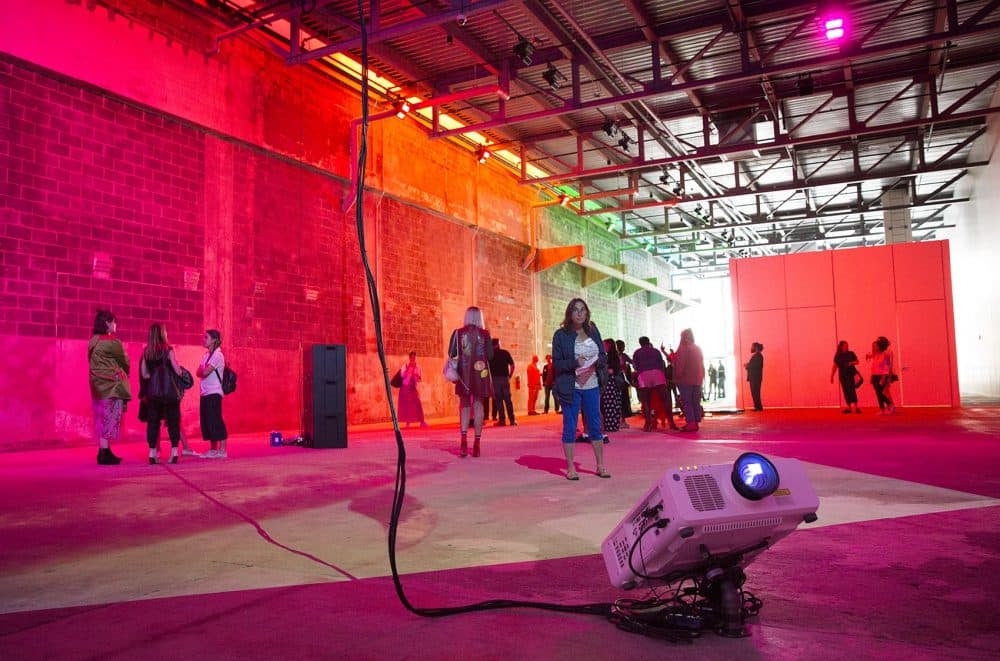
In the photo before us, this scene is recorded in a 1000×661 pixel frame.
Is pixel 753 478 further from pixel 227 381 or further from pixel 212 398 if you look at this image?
pixel 227 381

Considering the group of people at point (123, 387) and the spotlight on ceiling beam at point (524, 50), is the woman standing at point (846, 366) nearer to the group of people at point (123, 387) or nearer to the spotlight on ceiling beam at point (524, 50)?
the spotlight on ceiling beam at point (524, 50)

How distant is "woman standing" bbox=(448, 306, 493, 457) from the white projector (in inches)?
207

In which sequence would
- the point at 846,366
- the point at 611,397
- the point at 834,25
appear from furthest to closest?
1. the point at 846,366
2. the point at 834,25
3. the point at 611,397

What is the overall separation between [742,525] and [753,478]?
14cm

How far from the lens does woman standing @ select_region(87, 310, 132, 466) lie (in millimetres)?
7223

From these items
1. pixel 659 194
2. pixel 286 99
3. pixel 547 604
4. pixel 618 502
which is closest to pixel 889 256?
pixel 659 194

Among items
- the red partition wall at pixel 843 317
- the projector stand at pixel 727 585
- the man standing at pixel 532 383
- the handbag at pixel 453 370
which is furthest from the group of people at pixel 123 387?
the red partition wall at pixel 843 317

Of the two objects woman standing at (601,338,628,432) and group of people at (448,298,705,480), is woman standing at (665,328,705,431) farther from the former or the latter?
woman standing at (601,338,628,432)

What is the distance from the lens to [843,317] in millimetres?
18125

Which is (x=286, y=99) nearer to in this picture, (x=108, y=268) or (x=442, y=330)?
(x=108, y=268)

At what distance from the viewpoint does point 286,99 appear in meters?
12.7

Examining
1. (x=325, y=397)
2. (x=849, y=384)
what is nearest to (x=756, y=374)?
(x=849, y=384)

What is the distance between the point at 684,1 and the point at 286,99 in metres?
7.04

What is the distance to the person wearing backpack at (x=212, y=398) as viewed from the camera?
7887 mm
